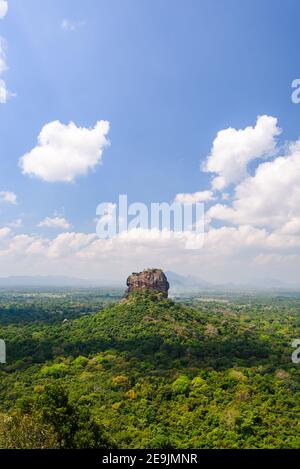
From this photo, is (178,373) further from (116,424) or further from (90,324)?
(90,324)

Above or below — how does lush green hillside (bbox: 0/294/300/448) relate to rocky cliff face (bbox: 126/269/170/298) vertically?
below

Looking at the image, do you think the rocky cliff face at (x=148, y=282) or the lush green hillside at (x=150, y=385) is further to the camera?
the rocky cliff face at (x=148, y=282)

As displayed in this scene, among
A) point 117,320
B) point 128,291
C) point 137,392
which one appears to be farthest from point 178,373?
point 128,291

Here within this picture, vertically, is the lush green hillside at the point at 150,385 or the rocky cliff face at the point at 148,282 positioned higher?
the rocky cliff face at the point at 148,282

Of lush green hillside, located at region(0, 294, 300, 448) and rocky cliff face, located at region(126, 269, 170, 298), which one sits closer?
lush green hillside, located at region(0, 294, 300, 448)
